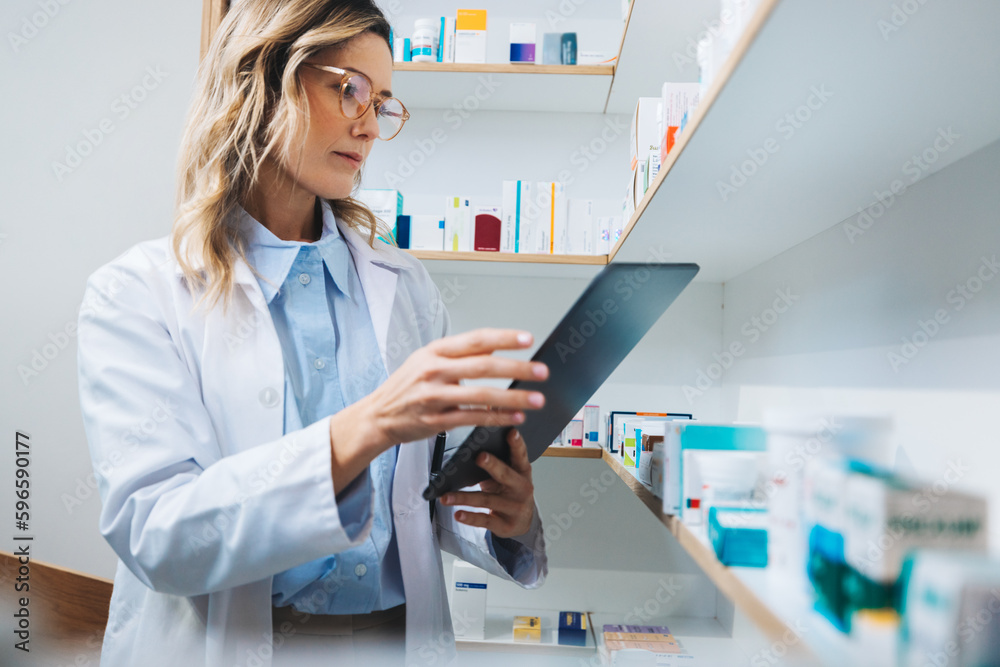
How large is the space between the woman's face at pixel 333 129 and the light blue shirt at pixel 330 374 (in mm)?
109

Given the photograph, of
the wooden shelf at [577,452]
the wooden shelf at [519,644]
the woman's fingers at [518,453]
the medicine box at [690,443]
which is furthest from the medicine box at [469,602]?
the medicine box at [690,443]

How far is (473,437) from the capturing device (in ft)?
2.71

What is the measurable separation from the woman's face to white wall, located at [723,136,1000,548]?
33.5 inches

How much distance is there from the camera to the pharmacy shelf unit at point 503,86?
6.66 ft

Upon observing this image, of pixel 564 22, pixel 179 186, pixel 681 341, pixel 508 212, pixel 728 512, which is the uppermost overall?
pixel 564 22

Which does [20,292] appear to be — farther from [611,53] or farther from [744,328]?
[744,328]

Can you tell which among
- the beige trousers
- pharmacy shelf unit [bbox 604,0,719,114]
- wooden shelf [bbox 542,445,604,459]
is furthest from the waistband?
pharmacy shelf unit [bbox 604,0,719,114]

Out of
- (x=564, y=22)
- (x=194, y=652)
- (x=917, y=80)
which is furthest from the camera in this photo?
(x=564, y=22)

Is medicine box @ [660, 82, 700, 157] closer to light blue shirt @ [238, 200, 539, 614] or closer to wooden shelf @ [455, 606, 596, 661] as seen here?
light blue shirt @ [238, 200, 539, 614]

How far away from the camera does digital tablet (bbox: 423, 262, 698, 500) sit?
76 cm

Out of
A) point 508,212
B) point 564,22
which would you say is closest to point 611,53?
point 564,22

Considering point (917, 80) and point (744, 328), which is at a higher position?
point (917, 80)

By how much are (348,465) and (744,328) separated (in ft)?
5.03

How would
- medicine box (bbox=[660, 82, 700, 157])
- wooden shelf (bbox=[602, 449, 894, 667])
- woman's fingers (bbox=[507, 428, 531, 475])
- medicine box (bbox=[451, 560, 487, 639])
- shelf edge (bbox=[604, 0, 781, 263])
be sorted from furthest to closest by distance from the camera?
1. medicine box (bbox=[451, 560, 487, 639])
2. medicine box (bbox=[660, 82, 700, 157])
3. woman's fingers (bbox=[507, 428, 531, 475])
4. shelf edge (bbox=[604, 0, 781, 263])
5. wooden shelf (bbox=[602, 449, 894, 667])
